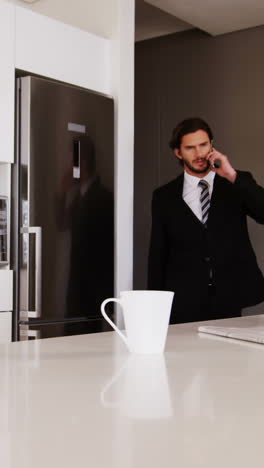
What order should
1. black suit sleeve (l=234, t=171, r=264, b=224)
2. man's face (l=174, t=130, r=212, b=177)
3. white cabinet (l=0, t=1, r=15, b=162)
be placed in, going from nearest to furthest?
white cabinet (l=0, t=1, r=15, b=162) < black suit sleeve (l=234, t=171, r=264, b=224) < man's face (l=174, t=130, r=212, b=177)

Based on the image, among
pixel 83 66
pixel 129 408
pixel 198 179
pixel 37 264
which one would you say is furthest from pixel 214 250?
pixel 129 408

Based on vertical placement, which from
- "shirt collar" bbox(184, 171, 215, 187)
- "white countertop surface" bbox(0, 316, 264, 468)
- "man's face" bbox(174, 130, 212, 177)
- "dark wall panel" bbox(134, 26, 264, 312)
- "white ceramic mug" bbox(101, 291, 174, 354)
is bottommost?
"white countertop surface" bbox(0, 316, 264, 468)

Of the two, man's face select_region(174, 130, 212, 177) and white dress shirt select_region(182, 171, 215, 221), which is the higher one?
man's face select_region(174, 130, 212, 177)

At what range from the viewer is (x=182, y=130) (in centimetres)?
356

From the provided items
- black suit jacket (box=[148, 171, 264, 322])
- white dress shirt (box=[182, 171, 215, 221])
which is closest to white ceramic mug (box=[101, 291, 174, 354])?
black suit jacket (box=[148, 171, 264, 322])

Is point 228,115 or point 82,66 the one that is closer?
point 82,66

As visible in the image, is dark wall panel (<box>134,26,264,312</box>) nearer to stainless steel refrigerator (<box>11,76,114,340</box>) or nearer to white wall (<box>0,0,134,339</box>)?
white wall (<box>0,0,134,339</box>)

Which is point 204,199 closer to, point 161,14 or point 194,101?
point 194,101

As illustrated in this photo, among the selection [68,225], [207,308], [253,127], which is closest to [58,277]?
[68,225]

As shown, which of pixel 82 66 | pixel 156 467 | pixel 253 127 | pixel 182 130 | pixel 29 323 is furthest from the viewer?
pixel 253 127

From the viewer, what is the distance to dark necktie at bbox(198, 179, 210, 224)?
134 inches

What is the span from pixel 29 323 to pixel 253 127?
6.90 feet

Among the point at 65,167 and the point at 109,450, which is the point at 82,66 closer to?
the point at 65,167

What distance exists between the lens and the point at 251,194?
3279mm
